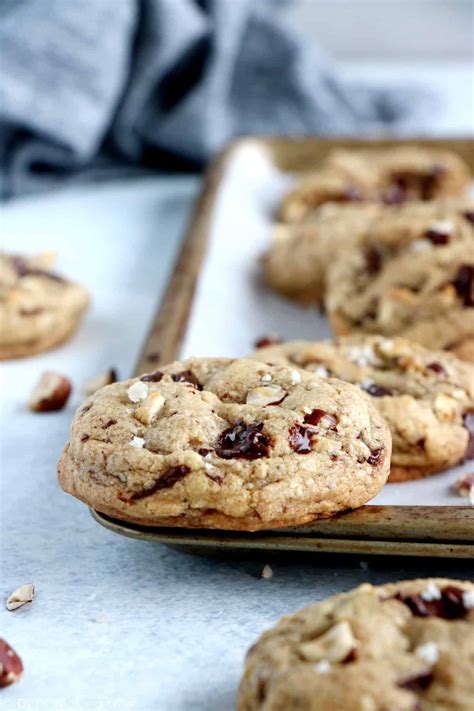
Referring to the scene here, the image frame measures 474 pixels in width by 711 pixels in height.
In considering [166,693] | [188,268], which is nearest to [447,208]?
[188,268]

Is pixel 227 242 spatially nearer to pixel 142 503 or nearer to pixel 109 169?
pixel 109 169

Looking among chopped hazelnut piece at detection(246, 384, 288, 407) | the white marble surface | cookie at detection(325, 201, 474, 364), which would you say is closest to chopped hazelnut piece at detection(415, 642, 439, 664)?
the white marble surface

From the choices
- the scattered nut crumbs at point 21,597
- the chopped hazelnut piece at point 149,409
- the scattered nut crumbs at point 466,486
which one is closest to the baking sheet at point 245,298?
the scattered nut crumbs at point 466,486

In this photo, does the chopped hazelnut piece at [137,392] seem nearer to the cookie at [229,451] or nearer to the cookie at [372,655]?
the cookie at [229,451]

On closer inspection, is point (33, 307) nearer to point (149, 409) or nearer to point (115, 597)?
point (149, 409)

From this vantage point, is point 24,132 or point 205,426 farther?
point 24,132

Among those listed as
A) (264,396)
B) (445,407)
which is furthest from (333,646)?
(445,407)

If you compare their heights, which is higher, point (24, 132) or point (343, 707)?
point (343, 707)

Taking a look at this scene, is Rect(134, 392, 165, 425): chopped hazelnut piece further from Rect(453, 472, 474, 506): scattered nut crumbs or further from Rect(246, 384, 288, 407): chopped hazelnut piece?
Rect(453, 472, 474, 506): scattered nut crumbs
